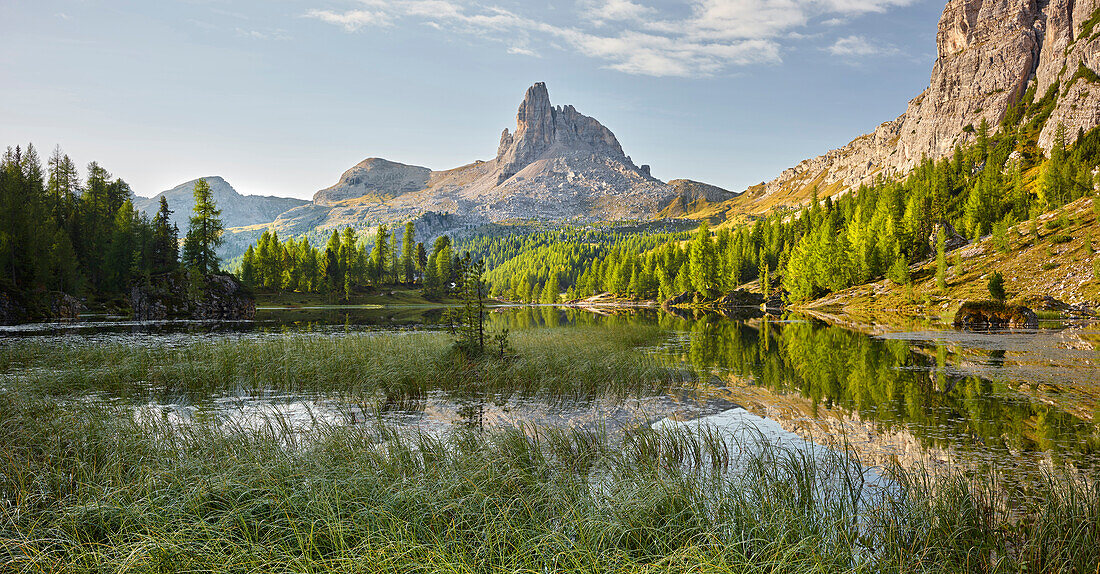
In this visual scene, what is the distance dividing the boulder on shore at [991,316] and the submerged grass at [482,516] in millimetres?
46588

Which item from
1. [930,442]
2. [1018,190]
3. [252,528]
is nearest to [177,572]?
[252,528]

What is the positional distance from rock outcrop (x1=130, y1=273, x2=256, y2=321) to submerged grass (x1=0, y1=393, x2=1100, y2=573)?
64835mm

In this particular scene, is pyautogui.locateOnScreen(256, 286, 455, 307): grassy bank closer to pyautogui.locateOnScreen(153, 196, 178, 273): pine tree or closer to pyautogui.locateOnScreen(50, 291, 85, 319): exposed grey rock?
pyautogui.locateOnScreen(153, 196, 178, 273): pine tree

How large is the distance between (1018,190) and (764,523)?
110296mm

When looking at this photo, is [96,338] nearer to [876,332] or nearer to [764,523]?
[764,523]

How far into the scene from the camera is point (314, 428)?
12.5 m

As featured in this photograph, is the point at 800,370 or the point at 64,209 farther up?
the point at 64,209

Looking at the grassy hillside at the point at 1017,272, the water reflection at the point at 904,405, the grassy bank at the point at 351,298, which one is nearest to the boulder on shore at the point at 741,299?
the grassy hillside at the point at 1017,272

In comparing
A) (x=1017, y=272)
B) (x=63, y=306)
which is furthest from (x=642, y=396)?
(x=63, y=306)

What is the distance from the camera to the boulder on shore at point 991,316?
43906 mm

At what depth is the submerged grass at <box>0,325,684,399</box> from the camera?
1791 cm

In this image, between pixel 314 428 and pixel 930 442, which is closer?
pixel 930 442

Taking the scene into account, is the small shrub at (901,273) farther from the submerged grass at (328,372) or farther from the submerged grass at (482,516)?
the submerged grass at (482,516)

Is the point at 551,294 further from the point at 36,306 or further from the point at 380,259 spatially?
the point at 36,306
